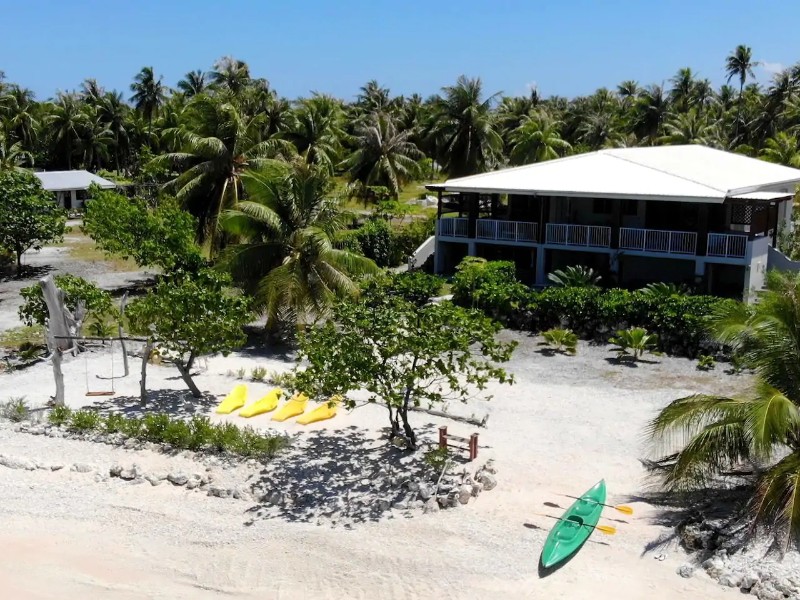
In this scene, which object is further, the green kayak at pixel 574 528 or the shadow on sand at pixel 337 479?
the shadow on sand at pixel 337 479

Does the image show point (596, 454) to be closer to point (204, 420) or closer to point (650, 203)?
point (204, 420)

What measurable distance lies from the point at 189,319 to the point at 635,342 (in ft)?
39.2

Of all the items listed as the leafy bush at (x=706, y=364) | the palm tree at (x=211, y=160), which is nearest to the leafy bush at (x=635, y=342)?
the leafy bush at (x=706, y=364)

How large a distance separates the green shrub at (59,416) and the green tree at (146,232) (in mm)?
10997

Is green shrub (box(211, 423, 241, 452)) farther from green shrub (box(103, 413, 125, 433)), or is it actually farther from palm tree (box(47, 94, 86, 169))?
palm tree (box(47, 94, 86, 169))

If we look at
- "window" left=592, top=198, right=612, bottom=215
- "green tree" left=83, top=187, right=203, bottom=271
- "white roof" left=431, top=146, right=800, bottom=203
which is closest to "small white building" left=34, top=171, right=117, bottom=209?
"green tree" left=83, top=187, right=203, bottom=271

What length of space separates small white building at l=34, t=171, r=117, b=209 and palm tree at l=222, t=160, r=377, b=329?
103ft

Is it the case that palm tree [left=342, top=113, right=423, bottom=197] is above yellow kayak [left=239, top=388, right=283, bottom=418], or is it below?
above

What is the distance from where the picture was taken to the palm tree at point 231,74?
212 feet

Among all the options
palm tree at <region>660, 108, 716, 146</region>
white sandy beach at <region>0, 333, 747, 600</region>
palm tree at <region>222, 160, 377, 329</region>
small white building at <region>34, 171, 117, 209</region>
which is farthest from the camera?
palm tree at <region>660, 108, 716, 146</region>

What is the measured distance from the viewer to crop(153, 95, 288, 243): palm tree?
1309 inches

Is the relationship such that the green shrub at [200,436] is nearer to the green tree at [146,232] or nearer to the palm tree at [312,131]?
the green tree at [146,232]

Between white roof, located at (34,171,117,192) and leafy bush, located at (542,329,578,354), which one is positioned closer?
leafy bush, located at (542,329,578,354)

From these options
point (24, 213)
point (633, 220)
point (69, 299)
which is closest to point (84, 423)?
point (69, 299)
